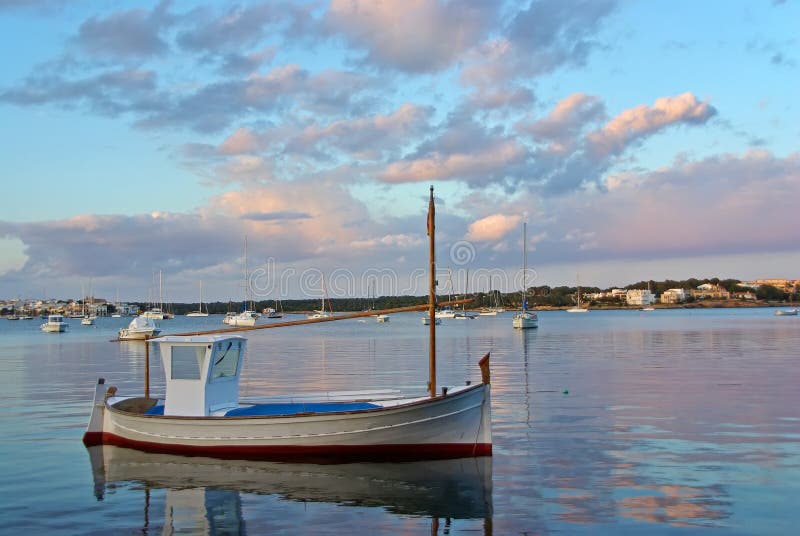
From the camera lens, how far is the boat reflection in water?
1647 centimetres

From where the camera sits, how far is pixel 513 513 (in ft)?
52.4

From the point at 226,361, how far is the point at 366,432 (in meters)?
5.30

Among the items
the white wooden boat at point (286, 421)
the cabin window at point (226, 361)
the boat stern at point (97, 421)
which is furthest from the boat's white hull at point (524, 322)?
the boat stern at point (97, 421)

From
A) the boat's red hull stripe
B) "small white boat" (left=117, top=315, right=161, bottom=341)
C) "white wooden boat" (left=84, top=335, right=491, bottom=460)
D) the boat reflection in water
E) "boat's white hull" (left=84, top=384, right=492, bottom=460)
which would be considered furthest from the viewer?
"small white boat" (left=117, top=315, right=161, bottom=341)

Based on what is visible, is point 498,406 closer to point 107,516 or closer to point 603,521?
point 603,521

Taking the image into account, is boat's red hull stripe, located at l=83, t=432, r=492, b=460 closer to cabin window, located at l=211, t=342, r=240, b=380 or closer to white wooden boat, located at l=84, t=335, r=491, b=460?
white wooden boat, located at l=84, t=335, r=491, b=460

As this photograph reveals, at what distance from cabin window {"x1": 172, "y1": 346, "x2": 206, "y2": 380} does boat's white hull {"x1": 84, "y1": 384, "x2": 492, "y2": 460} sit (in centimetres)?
134

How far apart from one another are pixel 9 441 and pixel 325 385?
16940 millimetres

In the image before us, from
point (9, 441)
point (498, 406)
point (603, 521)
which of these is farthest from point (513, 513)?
point (9, 441)

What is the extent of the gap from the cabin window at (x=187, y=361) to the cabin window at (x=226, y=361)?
1.47ft

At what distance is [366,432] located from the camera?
2075 centimetres

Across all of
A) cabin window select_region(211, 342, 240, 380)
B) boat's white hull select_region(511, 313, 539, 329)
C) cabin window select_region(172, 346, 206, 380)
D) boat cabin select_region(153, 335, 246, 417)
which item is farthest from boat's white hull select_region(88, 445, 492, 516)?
boat's white hull select_region(511, 313, 539, 329)

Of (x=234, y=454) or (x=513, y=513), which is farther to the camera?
(x=234, y=454)

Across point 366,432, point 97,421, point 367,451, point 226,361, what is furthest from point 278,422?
point 97,421
